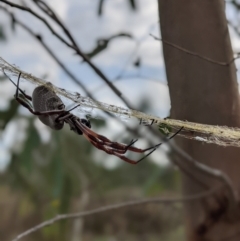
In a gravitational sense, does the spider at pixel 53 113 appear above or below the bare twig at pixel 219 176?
below

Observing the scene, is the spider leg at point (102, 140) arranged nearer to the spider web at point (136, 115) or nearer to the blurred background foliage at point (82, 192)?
the spider web at point (136, 115)

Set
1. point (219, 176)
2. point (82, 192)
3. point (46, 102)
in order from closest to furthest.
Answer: point (46, 102) → point (219, 176) → point (82, 192)

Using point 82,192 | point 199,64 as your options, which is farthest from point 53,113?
point 82,192

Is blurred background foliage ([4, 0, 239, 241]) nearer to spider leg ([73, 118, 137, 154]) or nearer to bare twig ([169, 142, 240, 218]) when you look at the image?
bare twig ([169, 142, 240, 218])

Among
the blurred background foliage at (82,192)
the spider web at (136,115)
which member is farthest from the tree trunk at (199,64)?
the blurred background foliage at (82,192)

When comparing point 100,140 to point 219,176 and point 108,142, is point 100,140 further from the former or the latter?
point 219,176

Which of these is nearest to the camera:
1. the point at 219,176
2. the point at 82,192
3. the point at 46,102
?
the point at 46,102

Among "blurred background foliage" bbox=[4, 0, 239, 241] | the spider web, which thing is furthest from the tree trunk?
"blurred background foliage" bbox=[4, 0, 239, 241]
